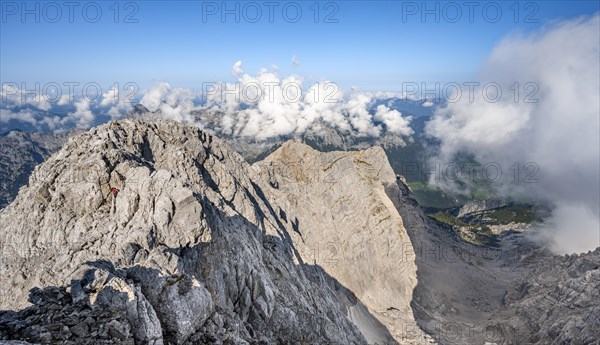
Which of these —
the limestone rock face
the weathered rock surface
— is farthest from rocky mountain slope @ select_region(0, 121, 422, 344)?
the weathered rock surface

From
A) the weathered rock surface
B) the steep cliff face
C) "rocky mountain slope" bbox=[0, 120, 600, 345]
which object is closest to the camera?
the steep cliff face

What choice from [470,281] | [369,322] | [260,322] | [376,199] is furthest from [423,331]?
[260,322]

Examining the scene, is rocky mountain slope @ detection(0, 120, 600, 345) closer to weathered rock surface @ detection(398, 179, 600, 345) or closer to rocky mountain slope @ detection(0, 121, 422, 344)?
rocky mountain slope @ detection(0, 121, 422, 344)

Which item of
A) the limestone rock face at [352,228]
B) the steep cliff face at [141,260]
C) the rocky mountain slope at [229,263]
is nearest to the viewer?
the steep cliff face at [141,260]

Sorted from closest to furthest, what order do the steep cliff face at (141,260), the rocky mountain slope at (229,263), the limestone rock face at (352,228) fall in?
the steep cliff face at (141,260) → the rocky mountain slope at (229,263) → the limestone rock face at (352,228)

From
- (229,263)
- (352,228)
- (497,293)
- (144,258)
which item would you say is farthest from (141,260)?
(497,293)

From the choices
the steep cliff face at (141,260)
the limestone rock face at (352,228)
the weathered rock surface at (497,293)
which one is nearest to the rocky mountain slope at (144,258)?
the steep cliff face at (141,260)

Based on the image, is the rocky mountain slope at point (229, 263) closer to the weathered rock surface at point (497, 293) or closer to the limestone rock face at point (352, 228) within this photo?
the limestone rock face at point (352, 228)

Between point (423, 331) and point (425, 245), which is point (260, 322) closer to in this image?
point (423, 331)
